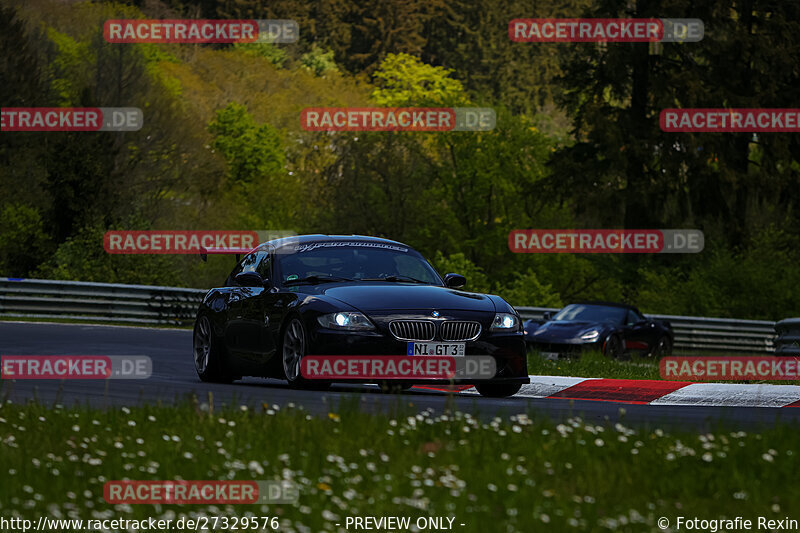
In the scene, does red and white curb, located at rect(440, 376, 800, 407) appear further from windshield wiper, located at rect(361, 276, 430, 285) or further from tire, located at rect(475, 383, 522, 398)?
windshield wiper, located at rect(361, 276, 430, 285)

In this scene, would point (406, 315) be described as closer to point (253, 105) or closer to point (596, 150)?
point (596, 150)

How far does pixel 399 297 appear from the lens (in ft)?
45.8

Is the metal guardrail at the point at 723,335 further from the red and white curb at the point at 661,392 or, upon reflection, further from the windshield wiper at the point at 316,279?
the windshield wiper at the point at 316,279

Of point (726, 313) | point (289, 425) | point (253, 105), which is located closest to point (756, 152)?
point (726, 313)

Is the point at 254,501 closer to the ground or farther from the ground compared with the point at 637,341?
farther from the ground

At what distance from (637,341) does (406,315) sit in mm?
15932

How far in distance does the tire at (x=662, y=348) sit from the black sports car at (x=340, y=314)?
1471 centimetres

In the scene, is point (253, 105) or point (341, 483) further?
point (253, 105)

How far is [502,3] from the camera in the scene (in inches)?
4348

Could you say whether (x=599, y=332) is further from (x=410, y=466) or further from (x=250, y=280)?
(x=410, y=466)

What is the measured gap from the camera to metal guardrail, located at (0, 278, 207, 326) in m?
34.5

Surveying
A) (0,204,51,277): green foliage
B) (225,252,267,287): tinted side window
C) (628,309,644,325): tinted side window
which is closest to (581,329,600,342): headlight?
(628,309,644,325): tinted side window

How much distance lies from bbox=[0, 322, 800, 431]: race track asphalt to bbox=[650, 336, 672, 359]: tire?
11821mm

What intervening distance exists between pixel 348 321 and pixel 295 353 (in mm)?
789
